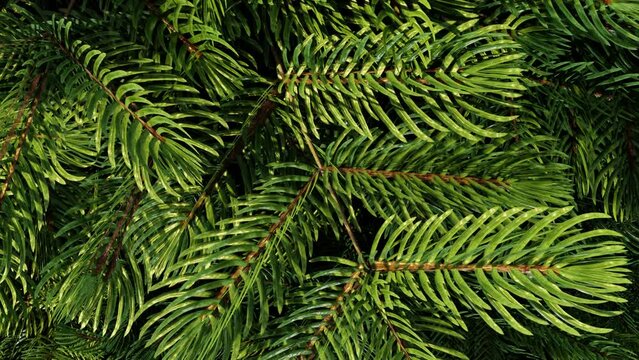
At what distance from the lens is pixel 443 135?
0.39 m

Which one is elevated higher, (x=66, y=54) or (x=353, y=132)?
(x=66, y=54)

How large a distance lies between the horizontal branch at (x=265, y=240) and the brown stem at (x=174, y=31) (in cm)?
10

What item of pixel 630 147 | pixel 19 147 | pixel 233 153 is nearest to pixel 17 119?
pixel 19 147

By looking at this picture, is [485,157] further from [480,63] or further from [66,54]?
[66,54]

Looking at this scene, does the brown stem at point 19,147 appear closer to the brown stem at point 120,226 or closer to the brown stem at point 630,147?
the brown stem at point 120,226

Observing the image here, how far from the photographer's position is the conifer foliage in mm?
328

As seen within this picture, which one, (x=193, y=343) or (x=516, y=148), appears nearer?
(x=193, y=343)

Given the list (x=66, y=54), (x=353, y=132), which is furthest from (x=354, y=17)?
(x=66, y=54)

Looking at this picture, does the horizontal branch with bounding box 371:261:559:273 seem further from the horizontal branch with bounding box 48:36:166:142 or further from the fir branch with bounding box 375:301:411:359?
the horizontal branch with bounding box 48:36:166:142

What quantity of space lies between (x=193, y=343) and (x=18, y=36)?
214mm

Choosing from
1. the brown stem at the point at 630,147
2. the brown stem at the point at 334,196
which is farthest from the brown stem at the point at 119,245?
the brown stem at the point at 630,147

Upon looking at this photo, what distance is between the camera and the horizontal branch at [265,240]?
0.33 m

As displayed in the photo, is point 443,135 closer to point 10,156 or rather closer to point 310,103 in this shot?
point 310,103

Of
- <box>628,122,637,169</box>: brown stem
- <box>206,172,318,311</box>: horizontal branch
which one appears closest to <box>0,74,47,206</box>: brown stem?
<box>206,172,318,311</box>: horizontal branch
